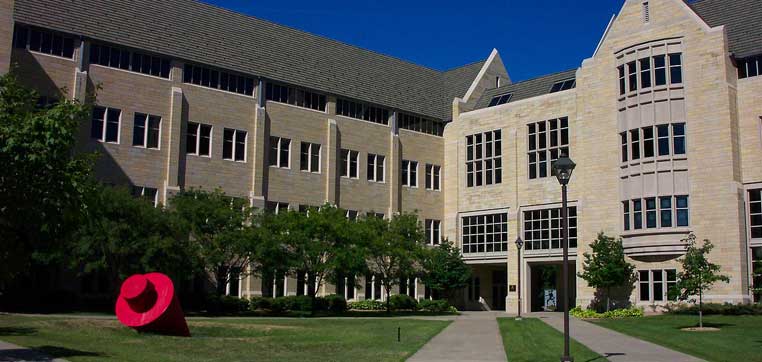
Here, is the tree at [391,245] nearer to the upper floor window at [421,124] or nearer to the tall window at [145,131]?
the tall window at [145,131]

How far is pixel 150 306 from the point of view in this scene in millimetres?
24453

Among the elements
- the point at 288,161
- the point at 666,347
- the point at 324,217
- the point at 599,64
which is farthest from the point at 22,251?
the point at 599,64

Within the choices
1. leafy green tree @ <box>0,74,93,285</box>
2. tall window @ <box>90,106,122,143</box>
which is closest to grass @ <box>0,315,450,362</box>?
leafy green tree @ <box>0,74,93,285</box>

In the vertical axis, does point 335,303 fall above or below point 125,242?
below

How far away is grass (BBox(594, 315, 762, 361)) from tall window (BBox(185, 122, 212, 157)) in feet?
89.0

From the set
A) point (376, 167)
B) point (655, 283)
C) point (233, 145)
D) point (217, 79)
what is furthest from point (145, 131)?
point (655, 283)

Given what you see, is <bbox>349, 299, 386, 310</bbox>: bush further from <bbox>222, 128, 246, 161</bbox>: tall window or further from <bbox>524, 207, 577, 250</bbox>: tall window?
<bbox>222, 128, 246, 161</bbox>: tall window

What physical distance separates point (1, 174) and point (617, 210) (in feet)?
132

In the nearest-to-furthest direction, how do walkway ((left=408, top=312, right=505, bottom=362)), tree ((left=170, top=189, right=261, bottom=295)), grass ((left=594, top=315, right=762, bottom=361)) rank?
1. walkway ((left=408, top=312, right=505, bottom=362))
2. grass ((left=594, top=315, right=762, bottom=361))
3. tree ((left=170, top=189, right=261, bottom=295))

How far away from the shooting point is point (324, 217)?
1719 inches

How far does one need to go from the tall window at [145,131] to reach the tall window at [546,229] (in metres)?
26.2

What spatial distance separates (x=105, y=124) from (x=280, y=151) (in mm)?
12630

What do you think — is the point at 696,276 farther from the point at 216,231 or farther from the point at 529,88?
the point at 529,88

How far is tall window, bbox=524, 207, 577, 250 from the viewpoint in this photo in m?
51.8
